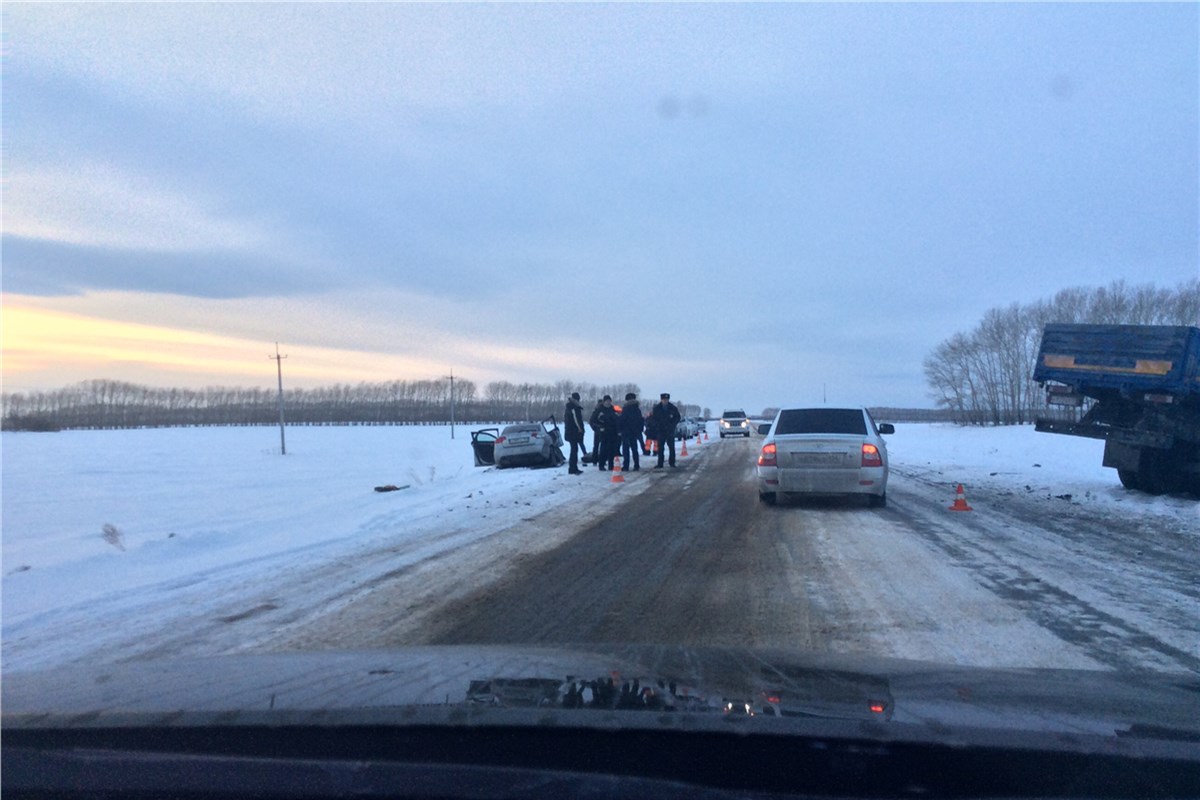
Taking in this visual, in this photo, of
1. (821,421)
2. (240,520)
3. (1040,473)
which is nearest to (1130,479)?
(1040,473)

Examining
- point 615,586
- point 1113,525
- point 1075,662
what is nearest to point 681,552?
point 615,586

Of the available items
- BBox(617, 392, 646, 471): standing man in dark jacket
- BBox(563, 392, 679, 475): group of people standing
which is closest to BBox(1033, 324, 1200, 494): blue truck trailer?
BBox(563, 392, 679, 475): group of people standing

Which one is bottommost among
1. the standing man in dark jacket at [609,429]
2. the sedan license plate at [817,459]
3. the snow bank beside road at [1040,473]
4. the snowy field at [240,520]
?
the snow bank beside road at [1040,473]

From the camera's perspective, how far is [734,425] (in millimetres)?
49156

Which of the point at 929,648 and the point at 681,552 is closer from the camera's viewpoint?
the point at 929,648

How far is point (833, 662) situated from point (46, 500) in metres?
18.7

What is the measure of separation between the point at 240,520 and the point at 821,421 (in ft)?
30.3

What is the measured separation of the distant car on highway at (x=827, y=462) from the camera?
12.3 meters

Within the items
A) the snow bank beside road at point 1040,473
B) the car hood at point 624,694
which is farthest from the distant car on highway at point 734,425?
the car hood at point 624,694

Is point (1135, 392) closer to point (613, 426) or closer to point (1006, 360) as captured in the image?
point (613, 426)

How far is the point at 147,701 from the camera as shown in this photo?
299 cm

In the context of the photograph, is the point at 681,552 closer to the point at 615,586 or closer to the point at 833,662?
the point at 615,586

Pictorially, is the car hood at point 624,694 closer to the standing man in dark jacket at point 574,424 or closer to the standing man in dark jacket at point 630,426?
the standing man in dark jacket at point 574,424

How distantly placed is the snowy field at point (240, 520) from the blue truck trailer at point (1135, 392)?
Answer: 26.3 inches
